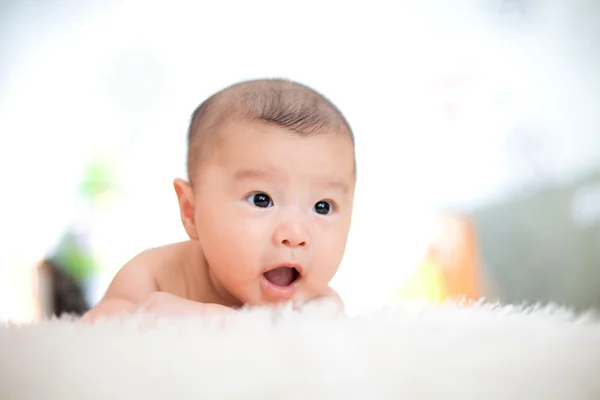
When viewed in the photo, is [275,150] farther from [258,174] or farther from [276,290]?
[276,290]

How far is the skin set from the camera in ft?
2.94

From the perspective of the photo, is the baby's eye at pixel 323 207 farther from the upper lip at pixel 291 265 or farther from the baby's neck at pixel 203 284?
the baby's neck at pixel 203 284

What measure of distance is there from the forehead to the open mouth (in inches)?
6.2

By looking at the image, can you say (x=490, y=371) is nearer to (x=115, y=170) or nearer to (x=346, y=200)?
(x=346, y=200)

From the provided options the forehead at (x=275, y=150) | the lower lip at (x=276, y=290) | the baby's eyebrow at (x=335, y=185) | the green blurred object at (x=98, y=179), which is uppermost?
the green blurred object at (x=98, y=179)

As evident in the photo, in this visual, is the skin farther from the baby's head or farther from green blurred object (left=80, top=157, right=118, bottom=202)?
green blurred object (left=80, top=157, right=118, bottom=202)

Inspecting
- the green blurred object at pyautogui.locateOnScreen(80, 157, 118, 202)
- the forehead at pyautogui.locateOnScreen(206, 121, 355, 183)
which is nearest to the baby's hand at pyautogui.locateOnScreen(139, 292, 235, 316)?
the forehead at pyautogui.locateOnScreen(206, 121, 355, 183)

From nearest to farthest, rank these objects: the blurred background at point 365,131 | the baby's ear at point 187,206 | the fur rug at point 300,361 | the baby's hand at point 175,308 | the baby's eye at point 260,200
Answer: the fur rug at point 300,361, the baby's hand at point 175,308, the baby's eye at point 260,200, the baby's ear at point 187,206, the blurred background at point 365,131

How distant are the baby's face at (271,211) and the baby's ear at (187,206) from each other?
6 cm

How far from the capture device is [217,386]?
1.56ft

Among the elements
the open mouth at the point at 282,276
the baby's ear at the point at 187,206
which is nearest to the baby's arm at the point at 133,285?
the baby's ear at the point at 187,206

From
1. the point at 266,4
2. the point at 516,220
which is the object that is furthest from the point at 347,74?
the point at 516,220

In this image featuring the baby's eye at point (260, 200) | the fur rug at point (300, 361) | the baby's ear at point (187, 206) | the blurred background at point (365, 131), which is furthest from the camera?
the blurred background at point (365, 131)

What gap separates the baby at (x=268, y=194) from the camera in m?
0.90
